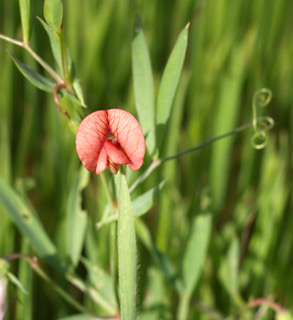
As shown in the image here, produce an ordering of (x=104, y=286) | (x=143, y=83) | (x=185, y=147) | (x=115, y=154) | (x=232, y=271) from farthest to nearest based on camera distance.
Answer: (x=185, y=147)
(x=232, y=271)
(x=104, y=286)
(x=143, y=83)
(x=115, y=154)

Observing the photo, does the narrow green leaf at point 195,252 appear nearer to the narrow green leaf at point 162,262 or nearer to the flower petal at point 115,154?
the narrow green leaf at point 162,262

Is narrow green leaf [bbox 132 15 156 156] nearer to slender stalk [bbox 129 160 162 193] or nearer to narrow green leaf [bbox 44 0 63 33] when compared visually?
slender stalk [bbox 129 160 162 193]

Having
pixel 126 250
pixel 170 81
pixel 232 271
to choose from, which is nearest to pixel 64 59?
pixel 170 81

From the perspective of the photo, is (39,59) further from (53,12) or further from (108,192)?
(108,192)

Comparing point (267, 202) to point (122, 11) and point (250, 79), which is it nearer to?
point (250, 79)

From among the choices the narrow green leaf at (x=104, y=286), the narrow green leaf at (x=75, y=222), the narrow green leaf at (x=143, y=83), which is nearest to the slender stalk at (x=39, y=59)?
the narrow green leaf at (x=143, y=83)

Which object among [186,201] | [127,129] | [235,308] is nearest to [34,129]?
[186,201]
